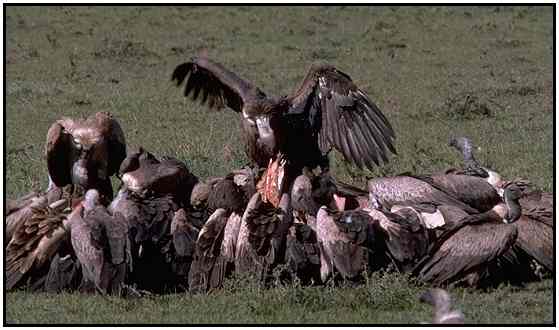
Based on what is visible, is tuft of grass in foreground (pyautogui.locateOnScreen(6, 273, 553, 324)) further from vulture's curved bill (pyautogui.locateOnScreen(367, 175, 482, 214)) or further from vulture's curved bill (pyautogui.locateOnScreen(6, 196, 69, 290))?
vulture's curved bill (pyautogui.locateOnScreen(367, 175, 482, 214))

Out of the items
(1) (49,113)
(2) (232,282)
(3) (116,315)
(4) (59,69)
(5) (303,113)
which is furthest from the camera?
(4) (59,69)

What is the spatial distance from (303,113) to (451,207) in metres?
1.23

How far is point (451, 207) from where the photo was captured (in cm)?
791

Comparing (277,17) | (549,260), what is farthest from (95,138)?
(277,17)

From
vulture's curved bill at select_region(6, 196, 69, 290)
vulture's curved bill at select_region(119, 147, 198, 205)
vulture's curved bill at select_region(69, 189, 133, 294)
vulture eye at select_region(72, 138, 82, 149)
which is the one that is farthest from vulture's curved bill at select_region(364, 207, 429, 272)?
vulture eye at select_region(72, 138, 82, 149)

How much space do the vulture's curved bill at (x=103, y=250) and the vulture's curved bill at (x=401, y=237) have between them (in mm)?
A: 1382

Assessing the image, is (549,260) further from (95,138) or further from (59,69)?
(59,69)

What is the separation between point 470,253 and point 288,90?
7.41m

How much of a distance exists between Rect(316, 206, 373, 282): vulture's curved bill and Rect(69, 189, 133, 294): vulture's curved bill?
1060 mm

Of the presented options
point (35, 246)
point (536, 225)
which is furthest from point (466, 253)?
point (35, 246)

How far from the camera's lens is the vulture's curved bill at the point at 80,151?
8297 millimetres

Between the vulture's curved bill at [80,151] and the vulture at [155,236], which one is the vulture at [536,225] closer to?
the vulture at [155,236]

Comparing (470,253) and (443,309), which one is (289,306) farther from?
(443,309)

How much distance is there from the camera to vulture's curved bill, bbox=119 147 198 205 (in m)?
7.96
